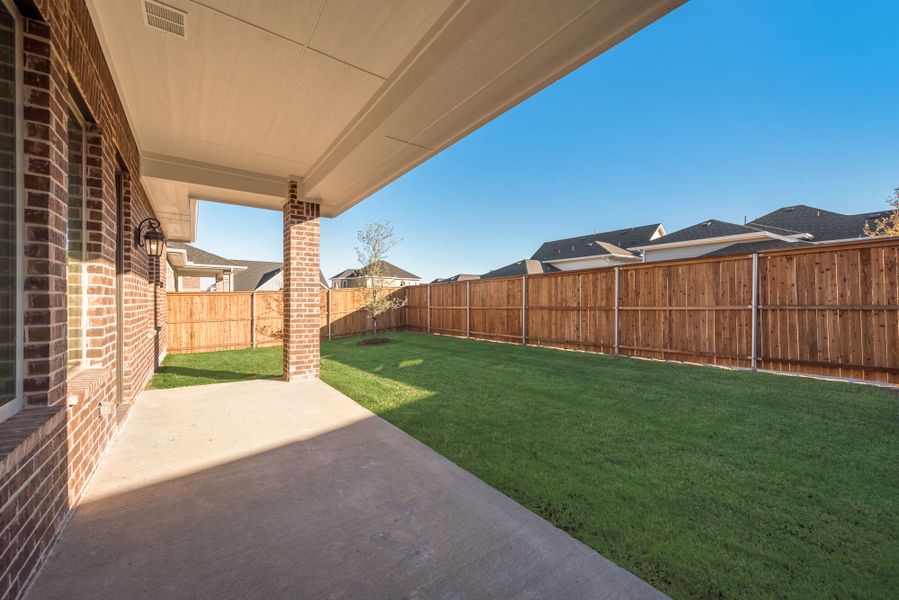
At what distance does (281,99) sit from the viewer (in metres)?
3.27

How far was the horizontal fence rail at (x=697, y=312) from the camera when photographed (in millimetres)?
5238

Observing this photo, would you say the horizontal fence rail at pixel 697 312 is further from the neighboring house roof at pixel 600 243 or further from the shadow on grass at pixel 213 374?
the neighboring house roof at pixel 600 243

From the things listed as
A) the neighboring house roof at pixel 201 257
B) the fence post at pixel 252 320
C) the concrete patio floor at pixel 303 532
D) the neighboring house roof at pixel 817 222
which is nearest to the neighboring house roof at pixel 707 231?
the neighboring house roof at pixel 817 222

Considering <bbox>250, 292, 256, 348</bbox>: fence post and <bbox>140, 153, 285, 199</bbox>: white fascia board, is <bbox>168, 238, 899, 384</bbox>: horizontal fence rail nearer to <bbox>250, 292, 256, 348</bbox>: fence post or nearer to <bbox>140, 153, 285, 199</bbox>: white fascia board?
<bbox>250, 292, 256, 348</bbox>: fence post

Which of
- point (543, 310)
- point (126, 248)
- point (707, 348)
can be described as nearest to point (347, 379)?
point (126, 248)

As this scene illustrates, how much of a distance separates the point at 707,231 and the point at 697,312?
386 inches

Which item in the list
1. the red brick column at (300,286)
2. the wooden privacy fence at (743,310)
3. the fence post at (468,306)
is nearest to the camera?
the wooden privacy fence at (743,310)

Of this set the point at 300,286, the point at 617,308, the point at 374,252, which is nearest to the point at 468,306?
the point at 374,252

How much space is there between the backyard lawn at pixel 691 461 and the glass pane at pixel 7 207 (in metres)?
2.61

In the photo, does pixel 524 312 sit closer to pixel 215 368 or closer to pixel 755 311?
pixel 755 311

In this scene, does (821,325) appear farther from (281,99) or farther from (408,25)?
(281,99)

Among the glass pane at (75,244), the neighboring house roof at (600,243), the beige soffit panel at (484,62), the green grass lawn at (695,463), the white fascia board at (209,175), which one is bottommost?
the green grass lawn at (695,463)

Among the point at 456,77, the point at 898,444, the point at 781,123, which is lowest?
the point at 898,444

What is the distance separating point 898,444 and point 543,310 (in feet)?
22.5
